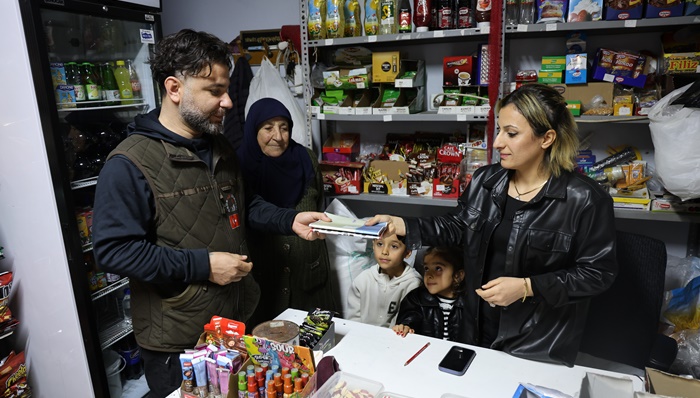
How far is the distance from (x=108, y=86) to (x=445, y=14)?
2.03 meters

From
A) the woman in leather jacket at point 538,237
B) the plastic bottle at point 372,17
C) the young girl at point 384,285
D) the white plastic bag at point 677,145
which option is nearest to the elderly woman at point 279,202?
the young girl at point 384,285

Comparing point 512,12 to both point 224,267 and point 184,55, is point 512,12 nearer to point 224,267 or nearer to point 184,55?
point 184,55

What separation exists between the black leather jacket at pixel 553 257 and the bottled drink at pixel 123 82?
2.21 meters

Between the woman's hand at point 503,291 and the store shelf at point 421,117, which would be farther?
the store shelf at point 421,117

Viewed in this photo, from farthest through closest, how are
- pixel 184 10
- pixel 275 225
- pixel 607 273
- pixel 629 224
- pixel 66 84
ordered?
pixel 184 10 < pixel 629 224 < pixel 66 84 < pixel 275 225 < pixel 607 273

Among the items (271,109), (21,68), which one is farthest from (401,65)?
(21,68)

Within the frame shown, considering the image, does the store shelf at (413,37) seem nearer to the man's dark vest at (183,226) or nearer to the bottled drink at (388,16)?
the bottled drink at (388,16)

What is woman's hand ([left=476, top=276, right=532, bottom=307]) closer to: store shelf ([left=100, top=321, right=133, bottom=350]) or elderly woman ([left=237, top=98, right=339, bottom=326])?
elderly woman ([left=237, top=98, right=339, bottom=326])

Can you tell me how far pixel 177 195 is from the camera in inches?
65.1

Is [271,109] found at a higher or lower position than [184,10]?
lower

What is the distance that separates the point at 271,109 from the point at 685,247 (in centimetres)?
256

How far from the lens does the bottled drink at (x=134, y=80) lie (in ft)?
9.57

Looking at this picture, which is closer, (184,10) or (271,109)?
(271,109)

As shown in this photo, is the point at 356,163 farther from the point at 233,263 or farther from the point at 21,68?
the point at 21,68
